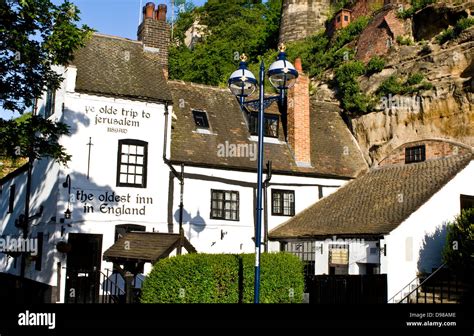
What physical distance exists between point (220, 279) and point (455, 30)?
19580mm

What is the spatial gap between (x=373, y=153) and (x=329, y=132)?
2.30 m

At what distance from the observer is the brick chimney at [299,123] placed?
24.6 metres

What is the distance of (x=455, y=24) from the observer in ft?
95.7

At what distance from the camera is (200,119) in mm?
24094

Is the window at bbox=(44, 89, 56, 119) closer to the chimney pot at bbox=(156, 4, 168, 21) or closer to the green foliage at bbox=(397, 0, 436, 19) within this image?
the chimney pot at bbox=(156, 4, 168, 21)

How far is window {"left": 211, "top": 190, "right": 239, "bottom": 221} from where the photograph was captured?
2222 cm

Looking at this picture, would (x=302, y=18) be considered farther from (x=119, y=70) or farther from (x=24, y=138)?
(x=24, y=138)

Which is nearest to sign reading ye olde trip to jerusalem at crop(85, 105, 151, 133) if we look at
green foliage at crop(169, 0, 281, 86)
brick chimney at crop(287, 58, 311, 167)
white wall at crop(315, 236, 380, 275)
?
brick chimney at crop(287, 58, 311, 167)

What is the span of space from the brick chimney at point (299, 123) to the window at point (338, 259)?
5449mm

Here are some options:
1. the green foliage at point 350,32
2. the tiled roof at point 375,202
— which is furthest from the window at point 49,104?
the green foliage at point 350,32

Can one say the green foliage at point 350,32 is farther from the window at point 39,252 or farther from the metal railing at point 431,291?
the window at point 39,252

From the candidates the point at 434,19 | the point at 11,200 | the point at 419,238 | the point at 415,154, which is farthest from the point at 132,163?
the point at 434,19

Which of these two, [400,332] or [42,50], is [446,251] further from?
[42,50]

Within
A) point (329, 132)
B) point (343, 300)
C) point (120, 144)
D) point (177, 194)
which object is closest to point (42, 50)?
point (120, 144)
